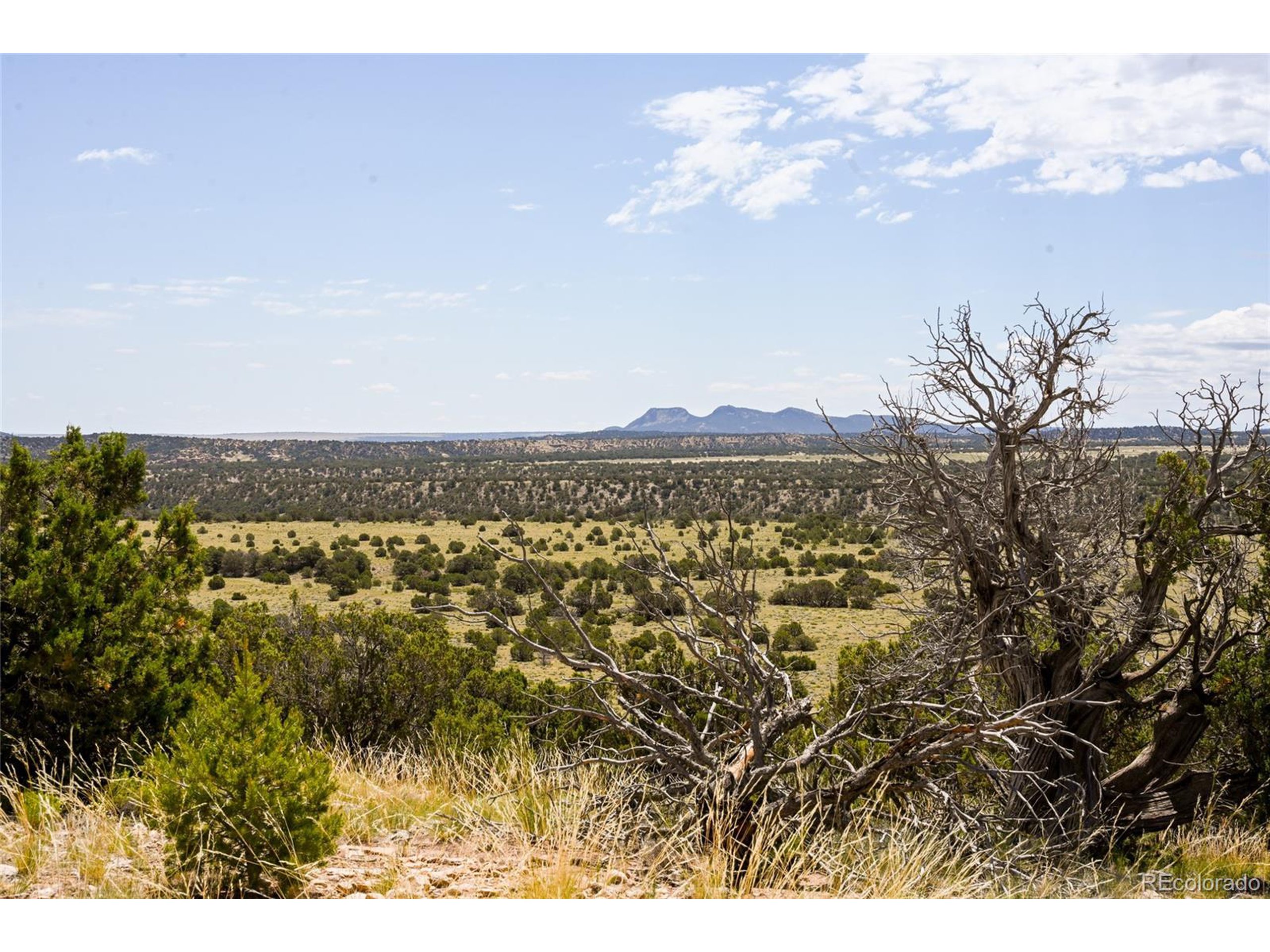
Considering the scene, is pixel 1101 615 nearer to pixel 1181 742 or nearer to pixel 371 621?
pixel 1181 742

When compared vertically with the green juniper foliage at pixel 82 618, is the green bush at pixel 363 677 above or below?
below

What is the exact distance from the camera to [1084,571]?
716 centimetres

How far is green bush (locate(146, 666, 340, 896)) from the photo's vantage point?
4.35 meters

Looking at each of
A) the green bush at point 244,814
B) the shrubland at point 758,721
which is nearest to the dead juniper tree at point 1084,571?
the shrubland at point 758,721

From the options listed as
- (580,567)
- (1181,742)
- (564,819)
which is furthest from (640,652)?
(580,567)

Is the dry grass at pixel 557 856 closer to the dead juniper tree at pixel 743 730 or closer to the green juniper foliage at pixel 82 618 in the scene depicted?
the dead juniper tree at pixel 743 730

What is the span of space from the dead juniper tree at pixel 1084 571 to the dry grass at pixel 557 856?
38.1 inches

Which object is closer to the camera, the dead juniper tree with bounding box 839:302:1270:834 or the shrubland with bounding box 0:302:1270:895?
the shrubland with bounding box 0:302:1270:895

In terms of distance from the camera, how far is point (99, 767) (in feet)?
22.1

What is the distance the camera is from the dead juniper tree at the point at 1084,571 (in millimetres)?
7078

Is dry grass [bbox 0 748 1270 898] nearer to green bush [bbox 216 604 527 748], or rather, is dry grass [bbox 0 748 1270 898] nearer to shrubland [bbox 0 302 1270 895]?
shrubland [bbox 0 302 1270 895]

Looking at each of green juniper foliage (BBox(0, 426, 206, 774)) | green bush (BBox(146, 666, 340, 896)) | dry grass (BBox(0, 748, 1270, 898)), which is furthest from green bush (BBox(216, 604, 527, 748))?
green bush (BBox(146, 666, 340, 896))

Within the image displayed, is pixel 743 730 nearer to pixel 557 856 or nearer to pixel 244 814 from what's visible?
pixel 557 856

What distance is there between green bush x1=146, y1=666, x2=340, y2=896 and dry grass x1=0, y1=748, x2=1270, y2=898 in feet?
0.56
